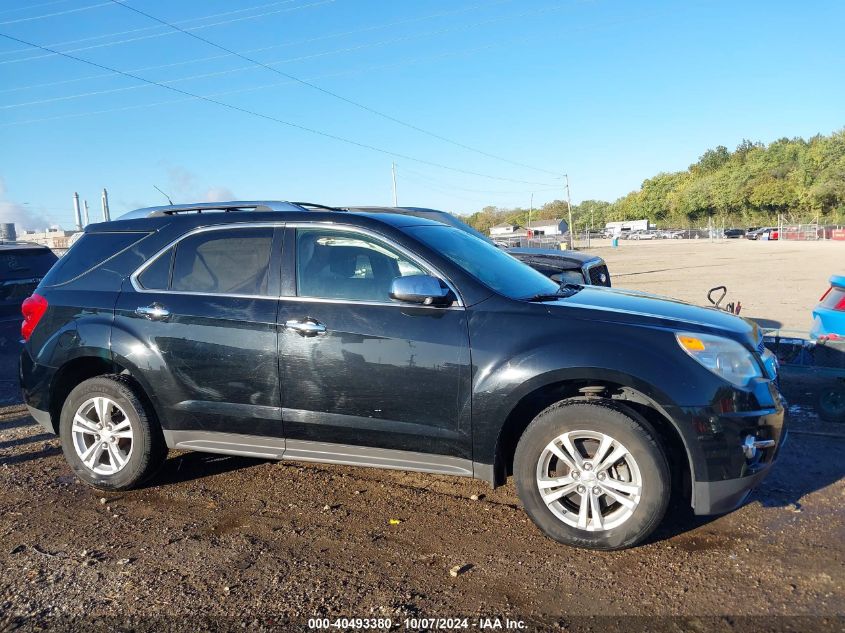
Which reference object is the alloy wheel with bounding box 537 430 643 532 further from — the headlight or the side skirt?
the headlight

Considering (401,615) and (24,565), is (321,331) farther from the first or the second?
(24,565)

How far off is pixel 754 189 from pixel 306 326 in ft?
327

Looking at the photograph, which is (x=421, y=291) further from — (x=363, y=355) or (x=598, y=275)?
(x=598, y=275)

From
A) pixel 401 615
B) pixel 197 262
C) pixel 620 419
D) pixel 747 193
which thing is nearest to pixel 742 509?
pixel 620 419

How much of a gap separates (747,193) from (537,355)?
102 m

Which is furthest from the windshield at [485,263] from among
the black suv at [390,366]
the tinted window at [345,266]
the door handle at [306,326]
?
the door handle at [306,326]

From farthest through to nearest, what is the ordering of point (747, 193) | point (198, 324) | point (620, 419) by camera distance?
point (747, 193)
point (198, 324)
point (620, 419)

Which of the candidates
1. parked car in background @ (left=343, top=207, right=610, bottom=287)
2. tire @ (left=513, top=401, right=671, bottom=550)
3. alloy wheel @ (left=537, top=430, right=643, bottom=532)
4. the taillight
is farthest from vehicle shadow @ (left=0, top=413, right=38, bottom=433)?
alloy wheel @ (left=537, top=430, right=643, bottom=532)

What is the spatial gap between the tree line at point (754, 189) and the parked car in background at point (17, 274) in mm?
63403

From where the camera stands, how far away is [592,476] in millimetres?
3559

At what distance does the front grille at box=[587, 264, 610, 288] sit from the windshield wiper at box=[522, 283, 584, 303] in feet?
13.5

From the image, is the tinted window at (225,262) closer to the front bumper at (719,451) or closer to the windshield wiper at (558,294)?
the windshield wiper at (558,294)

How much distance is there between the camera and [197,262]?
179 inches

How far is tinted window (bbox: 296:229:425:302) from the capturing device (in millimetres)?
4129
